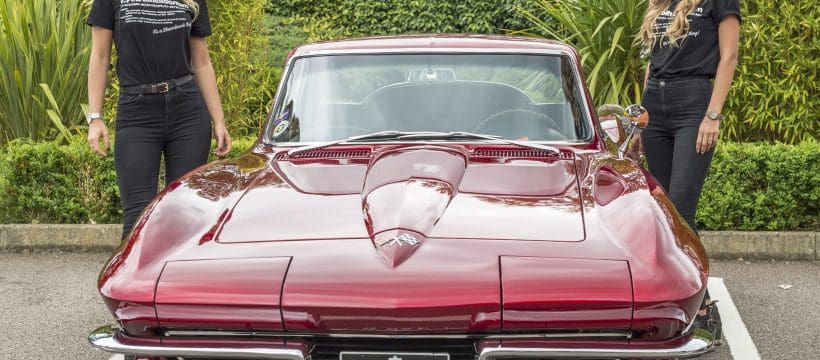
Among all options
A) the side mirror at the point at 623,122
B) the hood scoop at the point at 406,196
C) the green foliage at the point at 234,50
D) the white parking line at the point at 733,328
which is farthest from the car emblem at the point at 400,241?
the green foliage at the point at 234,50

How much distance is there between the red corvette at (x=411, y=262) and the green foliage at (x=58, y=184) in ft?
13.0

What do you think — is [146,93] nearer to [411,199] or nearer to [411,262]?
[411,199]

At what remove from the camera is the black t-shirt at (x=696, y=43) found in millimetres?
4797

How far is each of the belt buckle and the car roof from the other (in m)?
0.59

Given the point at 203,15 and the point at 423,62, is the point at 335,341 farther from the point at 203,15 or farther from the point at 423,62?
the point at 203,15

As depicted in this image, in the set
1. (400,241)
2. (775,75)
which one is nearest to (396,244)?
(400,241)

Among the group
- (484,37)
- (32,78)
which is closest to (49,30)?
(32,78)

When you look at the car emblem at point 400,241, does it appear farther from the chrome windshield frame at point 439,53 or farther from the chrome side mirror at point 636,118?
the chrome side mirror at point 636,118

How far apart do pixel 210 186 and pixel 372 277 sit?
42.9 inches

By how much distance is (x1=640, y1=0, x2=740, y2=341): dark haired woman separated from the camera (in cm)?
478

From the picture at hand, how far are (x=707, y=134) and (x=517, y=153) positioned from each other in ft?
4.30

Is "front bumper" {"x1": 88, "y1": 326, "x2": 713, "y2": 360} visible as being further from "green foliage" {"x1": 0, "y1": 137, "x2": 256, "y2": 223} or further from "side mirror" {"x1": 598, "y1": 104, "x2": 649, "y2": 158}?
"green foliage" {"x1": 0, "y1": 137, "x2": 256, "y2": 223}

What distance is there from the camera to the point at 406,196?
3.27 meters

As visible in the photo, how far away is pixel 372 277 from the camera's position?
2791 mm
